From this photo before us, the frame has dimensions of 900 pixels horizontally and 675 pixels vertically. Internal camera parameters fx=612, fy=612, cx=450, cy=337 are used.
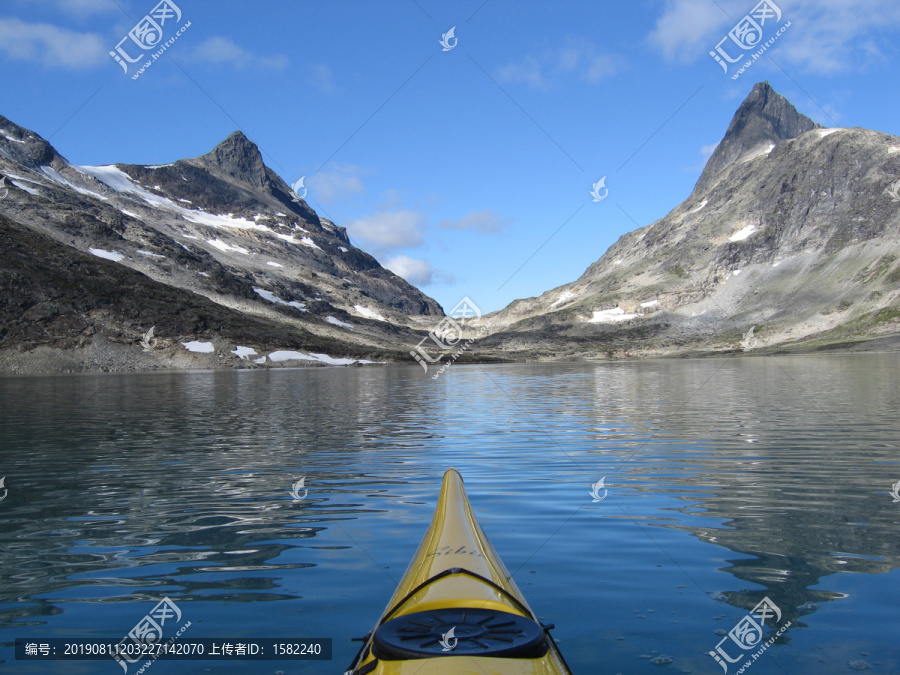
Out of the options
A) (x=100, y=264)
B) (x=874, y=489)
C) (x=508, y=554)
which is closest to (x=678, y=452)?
(x=874, y=489)

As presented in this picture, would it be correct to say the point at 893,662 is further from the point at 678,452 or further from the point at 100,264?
the point at 100,264

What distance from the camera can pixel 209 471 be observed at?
1997cm

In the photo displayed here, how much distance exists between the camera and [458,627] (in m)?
6.26

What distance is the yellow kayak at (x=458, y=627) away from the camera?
5.70 m

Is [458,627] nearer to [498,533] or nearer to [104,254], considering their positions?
[498,533]

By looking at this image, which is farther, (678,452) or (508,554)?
(678,452)

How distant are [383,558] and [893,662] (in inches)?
301
